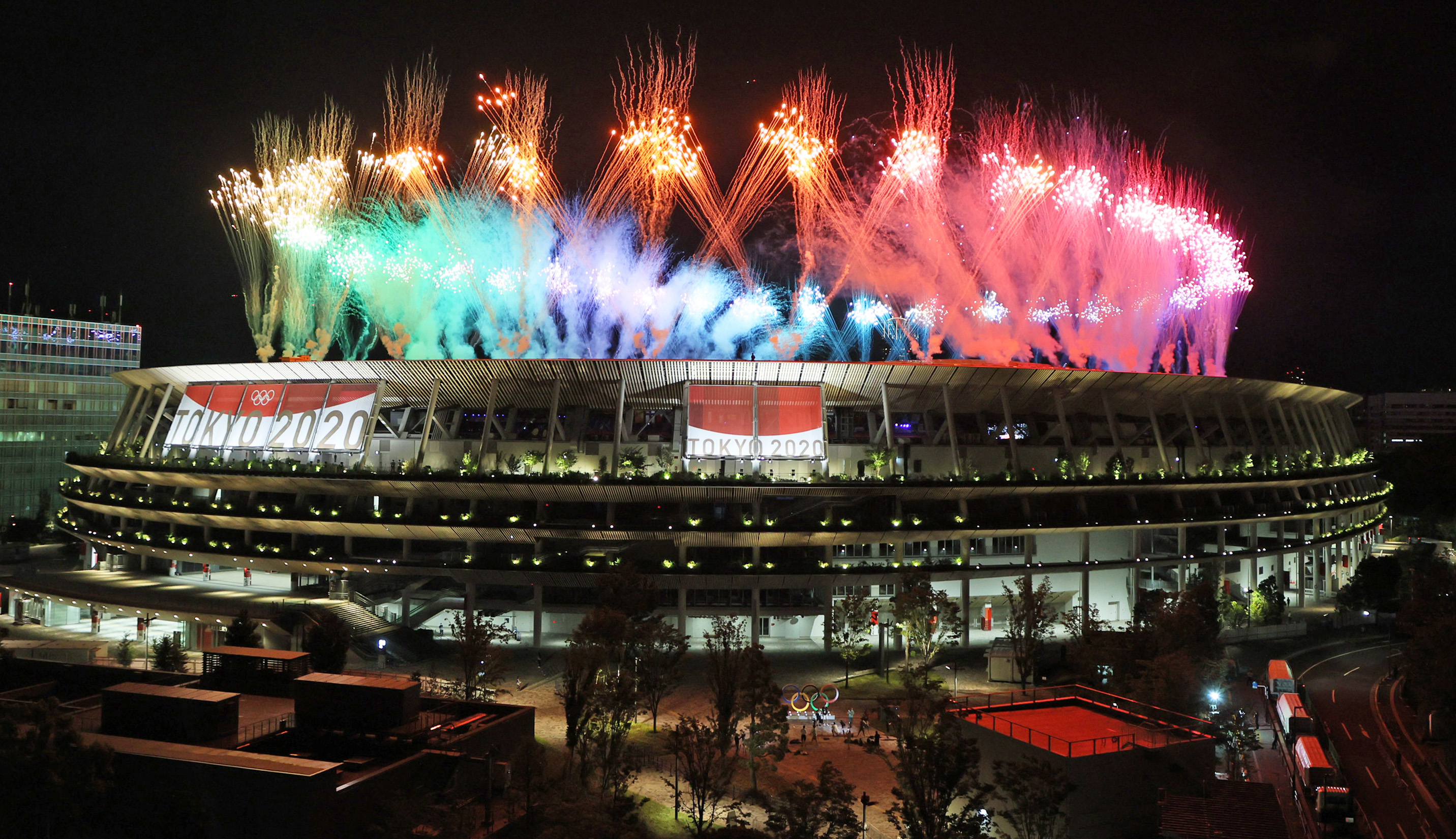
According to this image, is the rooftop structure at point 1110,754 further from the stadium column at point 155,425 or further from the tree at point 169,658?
the stadium column at point 155,425

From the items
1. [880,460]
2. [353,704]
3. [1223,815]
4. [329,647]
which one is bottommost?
[1223,815]

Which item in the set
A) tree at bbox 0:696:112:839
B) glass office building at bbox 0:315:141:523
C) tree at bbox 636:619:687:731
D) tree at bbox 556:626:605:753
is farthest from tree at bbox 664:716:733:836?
glass office building at bbox 0:315:141:523

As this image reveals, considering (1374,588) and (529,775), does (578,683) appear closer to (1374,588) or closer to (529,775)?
(529,775)

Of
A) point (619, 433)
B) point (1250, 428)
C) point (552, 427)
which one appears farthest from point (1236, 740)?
point (1250, 428)

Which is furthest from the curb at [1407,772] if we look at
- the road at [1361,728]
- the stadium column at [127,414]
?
the stadium column at [127,414]

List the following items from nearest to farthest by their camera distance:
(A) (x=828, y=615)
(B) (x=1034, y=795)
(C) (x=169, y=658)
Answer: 1. (B) (x=1034, y=795)
2. (C) (x=169, y=658)
3. (A) (x=828, y=615)

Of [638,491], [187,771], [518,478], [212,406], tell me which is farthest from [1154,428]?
[212,406]
